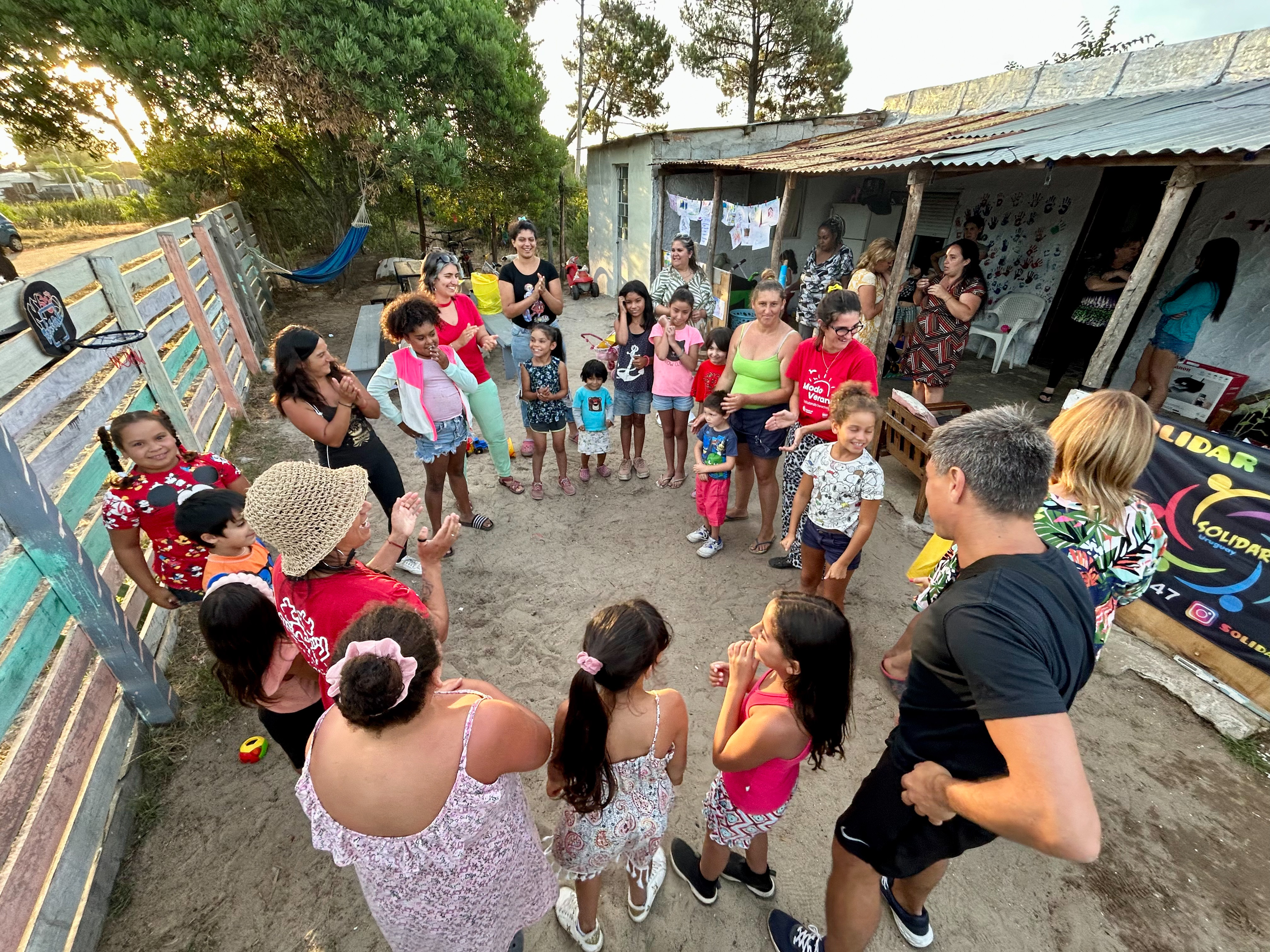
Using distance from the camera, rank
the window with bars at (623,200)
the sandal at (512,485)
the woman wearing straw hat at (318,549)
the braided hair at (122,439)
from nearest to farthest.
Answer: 1. the woman wearing straw hat at (318,549)
2. the braided hair at (122,439)
3. the sandal at (512,485)
4. the window with bars at (623,200)

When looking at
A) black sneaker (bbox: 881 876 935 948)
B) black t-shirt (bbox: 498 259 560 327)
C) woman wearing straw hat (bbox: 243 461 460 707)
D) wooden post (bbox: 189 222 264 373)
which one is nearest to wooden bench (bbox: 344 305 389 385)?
wooden post (bbox: 189 222 264 373)

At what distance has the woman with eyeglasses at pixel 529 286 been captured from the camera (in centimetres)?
487

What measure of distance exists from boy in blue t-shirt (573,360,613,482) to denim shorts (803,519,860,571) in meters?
2.13

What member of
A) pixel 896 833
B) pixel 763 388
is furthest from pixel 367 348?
pixel 896 833

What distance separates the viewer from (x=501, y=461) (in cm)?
470

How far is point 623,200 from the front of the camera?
39.4 ft

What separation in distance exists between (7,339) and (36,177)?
3959 cm

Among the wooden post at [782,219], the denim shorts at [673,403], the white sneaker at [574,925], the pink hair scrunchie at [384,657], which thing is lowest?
the white sneaker at [574,925]

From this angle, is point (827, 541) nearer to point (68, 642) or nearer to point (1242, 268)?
point (68, 642)

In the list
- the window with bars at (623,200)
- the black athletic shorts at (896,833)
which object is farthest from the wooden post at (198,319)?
the window with bars at (623,200)

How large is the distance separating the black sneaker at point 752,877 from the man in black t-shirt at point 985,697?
0.42 m

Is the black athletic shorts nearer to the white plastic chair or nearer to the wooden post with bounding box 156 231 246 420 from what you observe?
the wooden post with bounding box 156 231 246 420

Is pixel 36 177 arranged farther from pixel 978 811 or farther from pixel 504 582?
pixel 978 811

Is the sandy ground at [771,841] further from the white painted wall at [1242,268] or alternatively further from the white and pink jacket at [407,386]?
the white painted wall at [1242,268]
